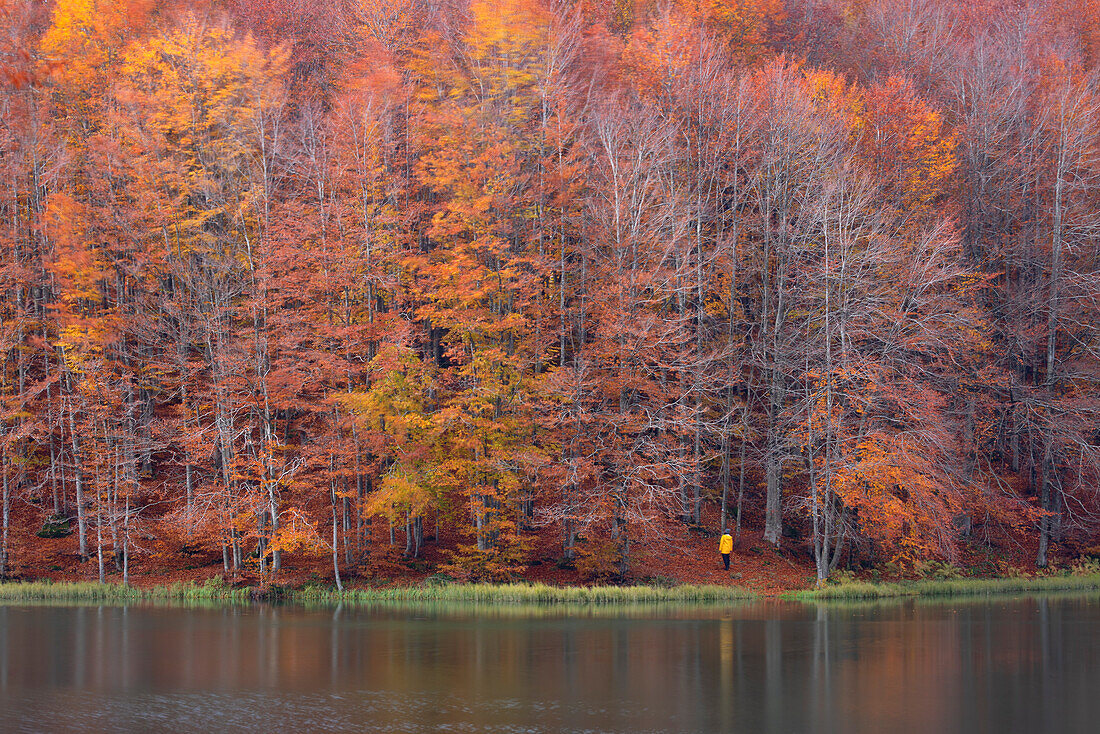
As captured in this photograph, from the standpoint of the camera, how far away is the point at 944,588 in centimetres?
3350

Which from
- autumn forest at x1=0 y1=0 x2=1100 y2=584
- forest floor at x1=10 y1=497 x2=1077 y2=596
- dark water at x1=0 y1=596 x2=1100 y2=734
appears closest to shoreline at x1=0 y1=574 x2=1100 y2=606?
forest floor at x1=10 y1=497 x2=1077 y2=596

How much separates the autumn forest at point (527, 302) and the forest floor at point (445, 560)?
A: 0.96 feet

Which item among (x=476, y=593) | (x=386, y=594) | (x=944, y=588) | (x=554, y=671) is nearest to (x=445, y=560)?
(x=386, y=594)

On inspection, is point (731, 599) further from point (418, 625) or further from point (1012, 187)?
point (1012, 187)

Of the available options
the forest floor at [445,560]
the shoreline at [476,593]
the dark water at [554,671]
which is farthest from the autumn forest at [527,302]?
the dark water at [554,671]

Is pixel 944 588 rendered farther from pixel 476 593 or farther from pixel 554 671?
pixel 554 671

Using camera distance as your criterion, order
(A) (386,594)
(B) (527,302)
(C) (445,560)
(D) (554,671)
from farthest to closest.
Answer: (C) (445,560) < (B) (527,302) < (A) (386,594) < (D) (554,671)

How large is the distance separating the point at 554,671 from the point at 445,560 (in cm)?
1668

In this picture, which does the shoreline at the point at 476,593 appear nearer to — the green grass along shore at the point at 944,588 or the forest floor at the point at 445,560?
the green grass along shore at the point at 944,588

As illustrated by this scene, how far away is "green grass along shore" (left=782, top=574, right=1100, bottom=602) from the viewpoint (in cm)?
3206

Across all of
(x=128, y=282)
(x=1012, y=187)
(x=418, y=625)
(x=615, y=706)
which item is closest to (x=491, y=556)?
(x=418, y=625)

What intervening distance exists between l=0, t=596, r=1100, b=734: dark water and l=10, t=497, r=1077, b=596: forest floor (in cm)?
520

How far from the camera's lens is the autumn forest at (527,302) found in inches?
1309

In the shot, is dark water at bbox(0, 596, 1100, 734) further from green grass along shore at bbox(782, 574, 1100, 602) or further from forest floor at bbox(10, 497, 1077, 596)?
forest floor at bbox(10, 497, 1077, 596)
